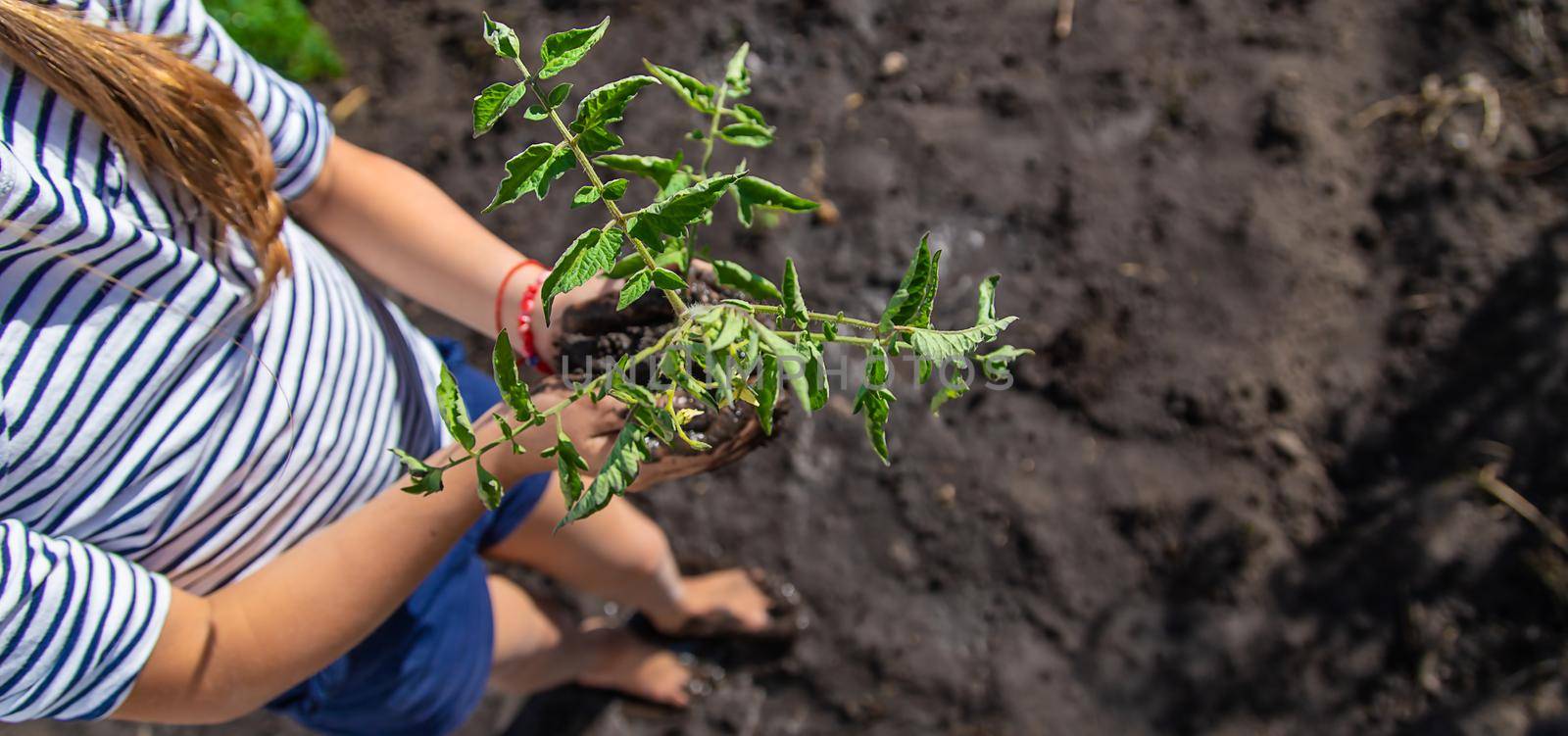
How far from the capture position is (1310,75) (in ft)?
9.43

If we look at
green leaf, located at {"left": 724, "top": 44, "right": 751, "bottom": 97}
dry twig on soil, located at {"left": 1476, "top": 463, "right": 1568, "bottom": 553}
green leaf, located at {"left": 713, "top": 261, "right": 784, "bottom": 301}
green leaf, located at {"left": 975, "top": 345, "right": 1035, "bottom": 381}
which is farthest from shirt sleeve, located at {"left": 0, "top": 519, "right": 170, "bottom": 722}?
dry twig on soil, located at {"left": 1476, "top": 463, "right": 1568, "bottom": 553}

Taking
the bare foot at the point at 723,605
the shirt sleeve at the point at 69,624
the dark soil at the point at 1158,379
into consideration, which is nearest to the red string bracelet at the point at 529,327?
the shirt sleeve at the point at 69,624

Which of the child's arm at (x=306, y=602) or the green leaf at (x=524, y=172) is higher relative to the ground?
the green leaf at (x=524, y=172)

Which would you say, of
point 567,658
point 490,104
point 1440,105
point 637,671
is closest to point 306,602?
point 490,104

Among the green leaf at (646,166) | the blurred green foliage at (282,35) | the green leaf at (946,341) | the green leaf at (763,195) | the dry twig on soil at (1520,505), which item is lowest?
the dry twig on soil at (1520,505)

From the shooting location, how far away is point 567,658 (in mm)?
2416

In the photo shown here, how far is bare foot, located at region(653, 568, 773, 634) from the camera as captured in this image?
257cm

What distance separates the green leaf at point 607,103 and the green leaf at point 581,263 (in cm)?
9

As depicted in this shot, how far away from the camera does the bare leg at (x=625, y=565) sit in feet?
6.21

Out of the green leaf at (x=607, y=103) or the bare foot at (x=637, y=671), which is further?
the bare foot at (x=637, y=671)

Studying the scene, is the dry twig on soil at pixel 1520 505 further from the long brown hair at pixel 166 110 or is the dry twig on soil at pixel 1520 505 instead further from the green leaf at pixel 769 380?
the long brown hair at pixel 166 110

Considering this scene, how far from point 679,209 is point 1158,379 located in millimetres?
2070

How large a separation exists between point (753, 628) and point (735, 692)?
0.20 metres

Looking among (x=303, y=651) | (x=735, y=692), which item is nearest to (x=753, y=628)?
(x=735, y=692)
